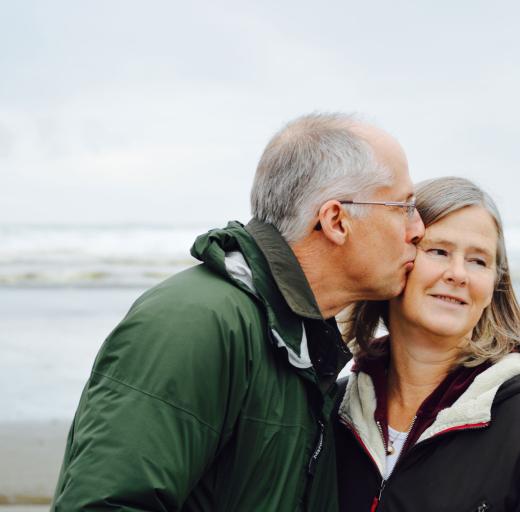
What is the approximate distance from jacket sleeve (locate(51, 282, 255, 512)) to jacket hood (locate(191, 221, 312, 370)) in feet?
0.52

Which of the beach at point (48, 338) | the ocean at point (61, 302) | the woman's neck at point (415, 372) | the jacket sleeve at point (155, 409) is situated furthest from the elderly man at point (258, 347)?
the ocean at point (61, 302)

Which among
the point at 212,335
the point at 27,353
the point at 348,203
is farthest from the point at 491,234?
the point at 27,353

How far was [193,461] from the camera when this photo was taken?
2.14m

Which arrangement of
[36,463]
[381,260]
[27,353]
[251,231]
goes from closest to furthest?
1. [251,231]
2. [381,260]
3. [36,463]
4. [27,353]

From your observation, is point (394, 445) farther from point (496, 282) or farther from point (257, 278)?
point (257, 278)

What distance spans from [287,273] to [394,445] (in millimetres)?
893

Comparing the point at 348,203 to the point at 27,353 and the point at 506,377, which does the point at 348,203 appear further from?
the point at 27,353

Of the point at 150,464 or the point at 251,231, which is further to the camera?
the point at 251,231

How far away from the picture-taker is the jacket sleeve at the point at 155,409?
2.03m

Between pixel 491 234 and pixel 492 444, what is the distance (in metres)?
0.82

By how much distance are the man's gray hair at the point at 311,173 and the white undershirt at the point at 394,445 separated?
882 mm

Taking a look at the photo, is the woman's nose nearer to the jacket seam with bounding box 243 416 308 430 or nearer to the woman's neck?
the woman's neck

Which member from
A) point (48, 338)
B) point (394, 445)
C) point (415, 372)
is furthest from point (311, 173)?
point (48, 338)

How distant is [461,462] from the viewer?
2.68 meters
